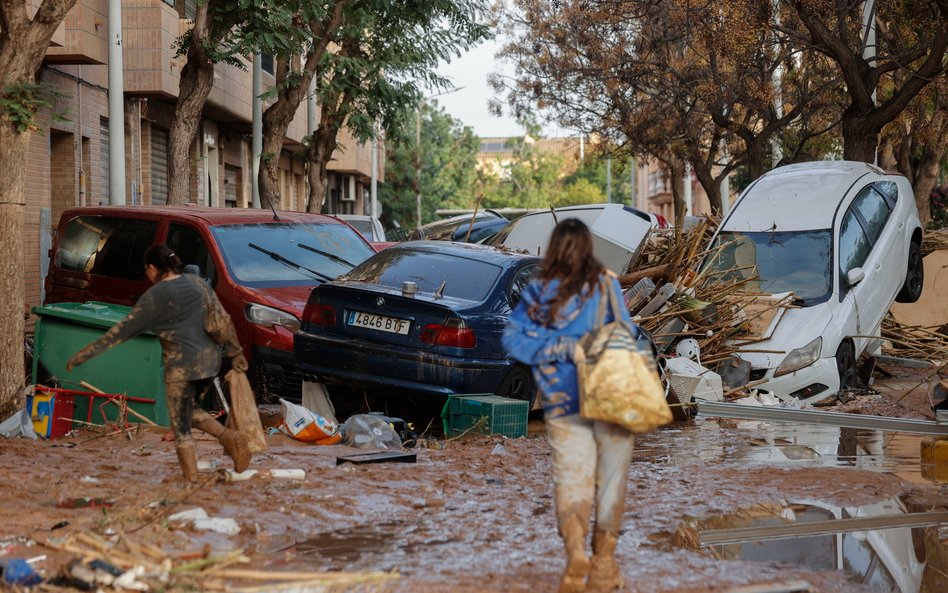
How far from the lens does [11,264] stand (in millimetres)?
9750

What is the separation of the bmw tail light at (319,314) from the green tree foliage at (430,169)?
45212 millimetres

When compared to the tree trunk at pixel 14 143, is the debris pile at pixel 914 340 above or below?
below

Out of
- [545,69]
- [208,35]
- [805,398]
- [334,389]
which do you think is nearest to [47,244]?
[208,35]

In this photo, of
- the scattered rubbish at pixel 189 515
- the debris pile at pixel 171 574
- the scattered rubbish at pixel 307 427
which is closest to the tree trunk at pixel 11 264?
the scattered rubbish at pixel 307 427

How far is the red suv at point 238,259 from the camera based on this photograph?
1116 centimetres

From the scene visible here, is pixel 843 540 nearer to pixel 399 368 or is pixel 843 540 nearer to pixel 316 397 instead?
pixel 399 368

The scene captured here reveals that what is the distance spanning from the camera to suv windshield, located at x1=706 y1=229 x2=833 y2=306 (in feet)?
45.3

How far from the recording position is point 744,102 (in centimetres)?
2905

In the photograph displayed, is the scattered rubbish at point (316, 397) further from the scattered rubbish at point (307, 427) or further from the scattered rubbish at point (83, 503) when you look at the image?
the scattered rubbish at point (83, 503)

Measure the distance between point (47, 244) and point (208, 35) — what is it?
4.15 metres

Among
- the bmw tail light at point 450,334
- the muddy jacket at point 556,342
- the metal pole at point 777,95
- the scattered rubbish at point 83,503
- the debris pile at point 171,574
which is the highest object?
the metal pole at point 777,95

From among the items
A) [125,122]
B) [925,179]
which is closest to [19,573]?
[125,122]

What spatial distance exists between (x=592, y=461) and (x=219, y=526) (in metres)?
2.03

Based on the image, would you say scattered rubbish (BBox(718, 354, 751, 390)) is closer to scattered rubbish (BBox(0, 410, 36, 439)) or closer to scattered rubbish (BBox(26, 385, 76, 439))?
scattered rubbish (BBox(26, 385, 76, 439))
